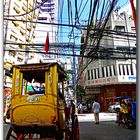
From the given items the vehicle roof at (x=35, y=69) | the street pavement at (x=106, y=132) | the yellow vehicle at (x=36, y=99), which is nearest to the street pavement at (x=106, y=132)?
the street pavement at (x=106, y=132)

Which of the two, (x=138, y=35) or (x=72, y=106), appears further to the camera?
(x=72, y=106)

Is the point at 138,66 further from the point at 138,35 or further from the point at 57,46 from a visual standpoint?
the point at 57,46

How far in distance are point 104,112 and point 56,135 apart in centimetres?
443

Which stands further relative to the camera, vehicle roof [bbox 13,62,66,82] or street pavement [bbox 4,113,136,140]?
street pavement [bbox 4,113,136,140]

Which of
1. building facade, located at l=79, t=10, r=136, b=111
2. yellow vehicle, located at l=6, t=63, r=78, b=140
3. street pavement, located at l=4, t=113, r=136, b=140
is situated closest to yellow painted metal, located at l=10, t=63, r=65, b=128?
yellow vehicle, located at l=6, t=63, r=78, b=140

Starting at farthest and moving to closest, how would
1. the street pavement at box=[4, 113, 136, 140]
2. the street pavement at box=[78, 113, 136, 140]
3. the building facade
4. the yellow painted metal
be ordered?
1. the building facade
2. the street pavement at box=[78, 113, 136, 140]
3. the street pavement at box=[4, 113, 136, 140]
4. the yellow painted metal

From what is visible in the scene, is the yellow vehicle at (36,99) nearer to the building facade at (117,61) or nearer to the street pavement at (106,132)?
the street pavement at (106,132)

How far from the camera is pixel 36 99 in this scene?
2350mm

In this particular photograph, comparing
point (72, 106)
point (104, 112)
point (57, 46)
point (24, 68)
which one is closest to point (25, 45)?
point (57, 46)

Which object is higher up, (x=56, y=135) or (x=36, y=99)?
(x=36, y=99)

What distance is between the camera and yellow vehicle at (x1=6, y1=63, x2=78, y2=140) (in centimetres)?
233

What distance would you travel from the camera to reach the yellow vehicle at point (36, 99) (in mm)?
2332

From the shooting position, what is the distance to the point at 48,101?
2.33 meters

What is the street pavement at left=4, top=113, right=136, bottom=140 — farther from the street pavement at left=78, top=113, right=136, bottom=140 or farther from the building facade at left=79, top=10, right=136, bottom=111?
the building facade at left=79, top=10, right=136, bottom=111
